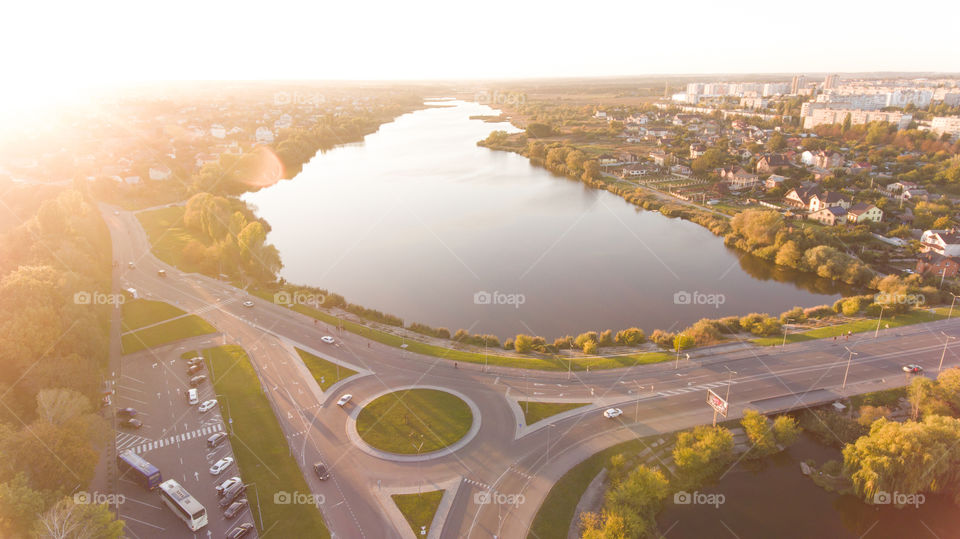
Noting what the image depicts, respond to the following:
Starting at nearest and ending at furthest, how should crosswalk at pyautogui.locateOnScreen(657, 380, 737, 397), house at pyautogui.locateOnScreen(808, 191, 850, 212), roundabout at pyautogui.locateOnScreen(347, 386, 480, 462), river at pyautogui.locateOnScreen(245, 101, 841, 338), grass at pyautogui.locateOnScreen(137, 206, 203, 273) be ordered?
1. roundabout at pyautogui.locateOnScreen(347, 386, 480, 462)
2. crosswalk at pyautogui.locateOnScreen(657, 380, 737, 397)
3. river at pyautogui.locateOnScreen(245, 101, 841, 338)
4. grass at pyautogui.locateOnScreen(137, 206, 203, 273)
5. house at pyautogui.locateOnScreen(808, 191, 850, 212)

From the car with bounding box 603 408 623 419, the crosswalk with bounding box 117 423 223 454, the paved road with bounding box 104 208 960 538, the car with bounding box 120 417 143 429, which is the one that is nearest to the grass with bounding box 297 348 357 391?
the paved road with bounding box 104 208 960 538

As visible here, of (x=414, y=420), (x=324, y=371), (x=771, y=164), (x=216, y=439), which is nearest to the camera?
(x=216, y=439)

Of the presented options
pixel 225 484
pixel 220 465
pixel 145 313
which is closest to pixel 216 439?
pixel 220 465

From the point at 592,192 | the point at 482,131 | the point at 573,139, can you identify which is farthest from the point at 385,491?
the point at 482,131

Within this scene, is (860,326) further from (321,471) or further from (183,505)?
(183,505)

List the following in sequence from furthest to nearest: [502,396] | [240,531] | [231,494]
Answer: [502,396], [231,494], [240,531]

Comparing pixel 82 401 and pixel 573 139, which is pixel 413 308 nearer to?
pixel 82 401

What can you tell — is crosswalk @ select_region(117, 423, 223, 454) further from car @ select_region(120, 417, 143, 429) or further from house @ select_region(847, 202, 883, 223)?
house @ select_region(847, 202, 883, 223)
